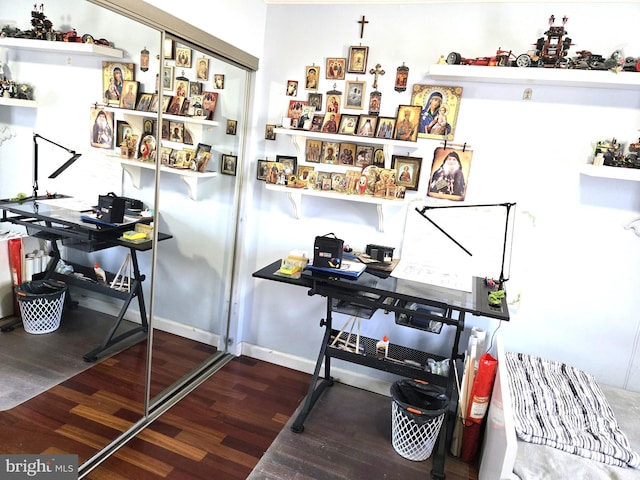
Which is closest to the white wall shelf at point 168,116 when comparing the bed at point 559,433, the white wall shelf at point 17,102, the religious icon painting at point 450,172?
the white wall shelf at point 17,102

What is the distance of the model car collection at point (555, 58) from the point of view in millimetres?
2160

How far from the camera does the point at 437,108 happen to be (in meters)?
2.56

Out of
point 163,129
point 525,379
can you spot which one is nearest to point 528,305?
point 525,379

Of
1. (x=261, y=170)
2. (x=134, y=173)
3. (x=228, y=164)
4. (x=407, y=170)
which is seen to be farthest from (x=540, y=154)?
(x=134, y=173)

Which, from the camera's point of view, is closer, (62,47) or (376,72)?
(62,47)

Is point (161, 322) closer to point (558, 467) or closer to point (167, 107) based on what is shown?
point (167, 107)

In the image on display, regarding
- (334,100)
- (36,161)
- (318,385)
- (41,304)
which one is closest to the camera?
(36,161)

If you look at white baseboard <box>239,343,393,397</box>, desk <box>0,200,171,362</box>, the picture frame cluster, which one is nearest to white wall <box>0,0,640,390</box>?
the picture frame cluster

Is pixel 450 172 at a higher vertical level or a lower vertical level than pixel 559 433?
higher

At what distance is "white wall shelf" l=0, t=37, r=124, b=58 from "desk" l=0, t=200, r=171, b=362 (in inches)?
21.1

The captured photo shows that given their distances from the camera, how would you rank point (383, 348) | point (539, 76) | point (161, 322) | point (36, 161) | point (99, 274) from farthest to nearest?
1. point (383, 348)
2. point (161, 322)
3. point (539, 76)
4. point (99, 274)
5. point (36, 161)

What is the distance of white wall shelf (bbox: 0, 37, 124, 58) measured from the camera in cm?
150

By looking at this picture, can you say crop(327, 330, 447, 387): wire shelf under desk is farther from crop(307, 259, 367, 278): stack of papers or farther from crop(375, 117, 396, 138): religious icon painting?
crop(375, 117, 396, 138): religious icon painting

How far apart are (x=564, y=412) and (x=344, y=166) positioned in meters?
1.69
